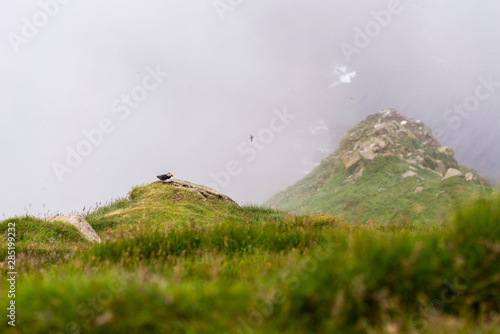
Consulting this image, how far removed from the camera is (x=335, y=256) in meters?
2.75

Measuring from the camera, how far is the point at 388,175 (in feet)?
190

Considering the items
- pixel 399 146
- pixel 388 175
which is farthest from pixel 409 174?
pixel 399 146

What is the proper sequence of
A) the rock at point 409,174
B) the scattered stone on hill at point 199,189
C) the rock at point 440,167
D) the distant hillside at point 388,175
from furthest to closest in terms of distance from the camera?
the rock at point 440,167 → the rock at point 409,174 → the distant hillside at point 388,175 → the scattered stone on hill at point 199,189

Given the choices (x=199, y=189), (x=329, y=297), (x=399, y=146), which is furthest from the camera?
(x=399, y=146)

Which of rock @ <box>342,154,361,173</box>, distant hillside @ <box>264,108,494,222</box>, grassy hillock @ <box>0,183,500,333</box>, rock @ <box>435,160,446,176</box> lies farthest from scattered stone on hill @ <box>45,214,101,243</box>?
rock @ <box>435,160,446,176</box>

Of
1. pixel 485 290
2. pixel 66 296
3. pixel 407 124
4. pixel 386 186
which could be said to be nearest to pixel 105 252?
pixel 66 296

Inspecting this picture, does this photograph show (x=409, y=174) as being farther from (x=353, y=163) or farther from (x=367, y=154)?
(x=353, y=163)

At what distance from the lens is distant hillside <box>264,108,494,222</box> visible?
157ft

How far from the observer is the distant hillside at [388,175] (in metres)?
48.0

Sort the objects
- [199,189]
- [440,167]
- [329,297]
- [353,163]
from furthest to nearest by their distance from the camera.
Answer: [353,163] < [440,167] < [199,189] < [329,297]

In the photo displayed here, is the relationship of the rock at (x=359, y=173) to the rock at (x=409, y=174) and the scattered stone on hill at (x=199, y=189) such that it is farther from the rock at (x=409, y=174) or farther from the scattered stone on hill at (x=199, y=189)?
the scattered stone on hill at (x=199, y=189)

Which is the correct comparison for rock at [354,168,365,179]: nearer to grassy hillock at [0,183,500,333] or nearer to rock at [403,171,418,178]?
rock at [403,171,418,178]

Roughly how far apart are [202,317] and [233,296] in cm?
31

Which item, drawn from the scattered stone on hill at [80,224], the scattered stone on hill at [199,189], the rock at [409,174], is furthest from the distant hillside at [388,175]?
the scattered stone on hill at [80,224]
